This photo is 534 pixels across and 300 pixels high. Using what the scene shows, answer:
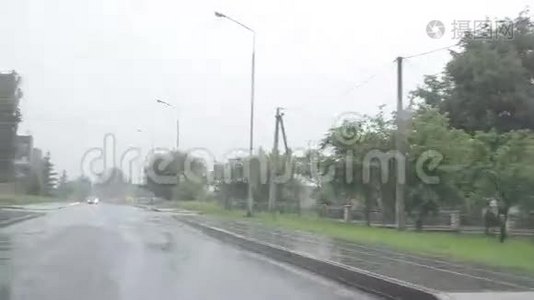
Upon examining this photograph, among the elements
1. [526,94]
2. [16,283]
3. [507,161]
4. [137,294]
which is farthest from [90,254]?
[526,94]

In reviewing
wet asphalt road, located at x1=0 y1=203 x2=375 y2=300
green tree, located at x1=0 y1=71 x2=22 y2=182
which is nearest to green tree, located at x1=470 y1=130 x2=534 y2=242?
wet asphalt road, located at x1=0 y1=203 x2=375 y2=300

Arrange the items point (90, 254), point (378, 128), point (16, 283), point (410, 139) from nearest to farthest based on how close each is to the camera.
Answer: point (16, 283) < point (90, 254) < point (410, 139) < point (378, 128)

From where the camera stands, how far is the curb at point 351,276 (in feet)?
40.3

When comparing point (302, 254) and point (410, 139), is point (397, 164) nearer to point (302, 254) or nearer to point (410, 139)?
point (410, 139)

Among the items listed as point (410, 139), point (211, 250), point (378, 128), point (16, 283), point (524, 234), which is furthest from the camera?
point (378, 128)

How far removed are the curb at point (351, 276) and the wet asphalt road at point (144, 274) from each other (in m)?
0.40

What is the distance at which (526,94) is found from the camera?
46.8m

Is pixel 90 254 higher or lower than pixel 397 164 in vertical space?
lower

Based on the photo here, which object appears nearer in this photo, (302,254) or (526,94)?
(302,254)

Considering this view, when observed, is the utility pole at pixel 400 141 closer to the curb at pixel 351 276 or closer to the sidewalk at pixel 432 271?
the curb at pixel 351 276

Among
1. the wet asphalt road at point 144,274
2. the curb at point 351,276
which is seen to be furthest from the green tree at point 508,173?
the wet asphalt road at point 144,274

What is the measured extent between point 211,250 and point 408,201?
69.3 ft

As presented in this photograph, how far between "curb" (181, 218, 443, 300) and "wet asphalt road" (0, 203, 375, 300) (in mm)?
404

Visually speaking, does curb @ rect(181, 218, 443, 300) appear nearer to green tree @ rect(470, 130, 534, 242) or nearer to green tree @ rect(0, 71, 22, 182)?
green tree @ rect(0, 71, 22, 182)
